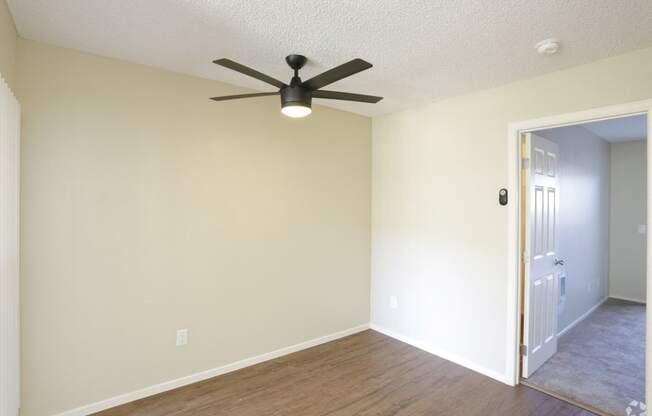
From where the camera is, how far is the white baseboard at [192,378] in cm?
245

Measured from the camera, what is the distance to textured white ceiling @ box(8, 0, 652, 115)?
183cm

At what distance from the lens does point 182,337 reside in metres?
2.83

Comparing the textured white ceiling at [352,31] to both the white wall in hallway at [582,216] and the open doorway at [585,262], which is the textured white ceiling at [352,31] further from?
the white wall in hallway at [582,216]

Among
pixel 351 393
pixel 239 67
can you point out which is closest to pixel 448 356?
pixel 351 393

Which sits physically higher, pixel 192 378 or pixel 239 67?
pixel 239 67

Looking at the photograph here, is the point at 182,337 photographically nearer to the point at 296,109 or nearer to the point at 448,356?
the point at 296,109

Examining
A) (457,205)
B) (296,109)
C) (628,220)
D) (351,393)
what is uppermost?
(296,109)

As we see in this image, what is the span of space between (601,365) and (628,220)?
329cm

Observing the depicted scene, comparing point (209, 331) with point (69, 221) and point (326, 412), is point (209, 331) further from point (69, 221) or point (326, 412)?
point (69, 221)

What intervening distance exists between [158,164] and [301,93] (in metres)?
1.34

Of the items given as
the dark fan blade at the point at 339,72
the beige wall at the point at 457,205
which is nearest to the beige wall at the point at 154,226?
the beige wall at the point at 457,205

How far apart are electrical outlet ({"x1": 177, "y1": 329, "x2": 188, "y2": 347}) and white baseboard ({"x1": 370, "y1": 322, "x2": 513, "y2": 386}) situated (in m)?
Result: 2.18

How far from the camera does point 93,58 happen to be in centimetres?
245

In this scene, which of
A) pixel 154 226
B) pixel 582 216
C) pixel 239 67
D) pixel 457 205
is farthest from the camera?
pixel 582 216
